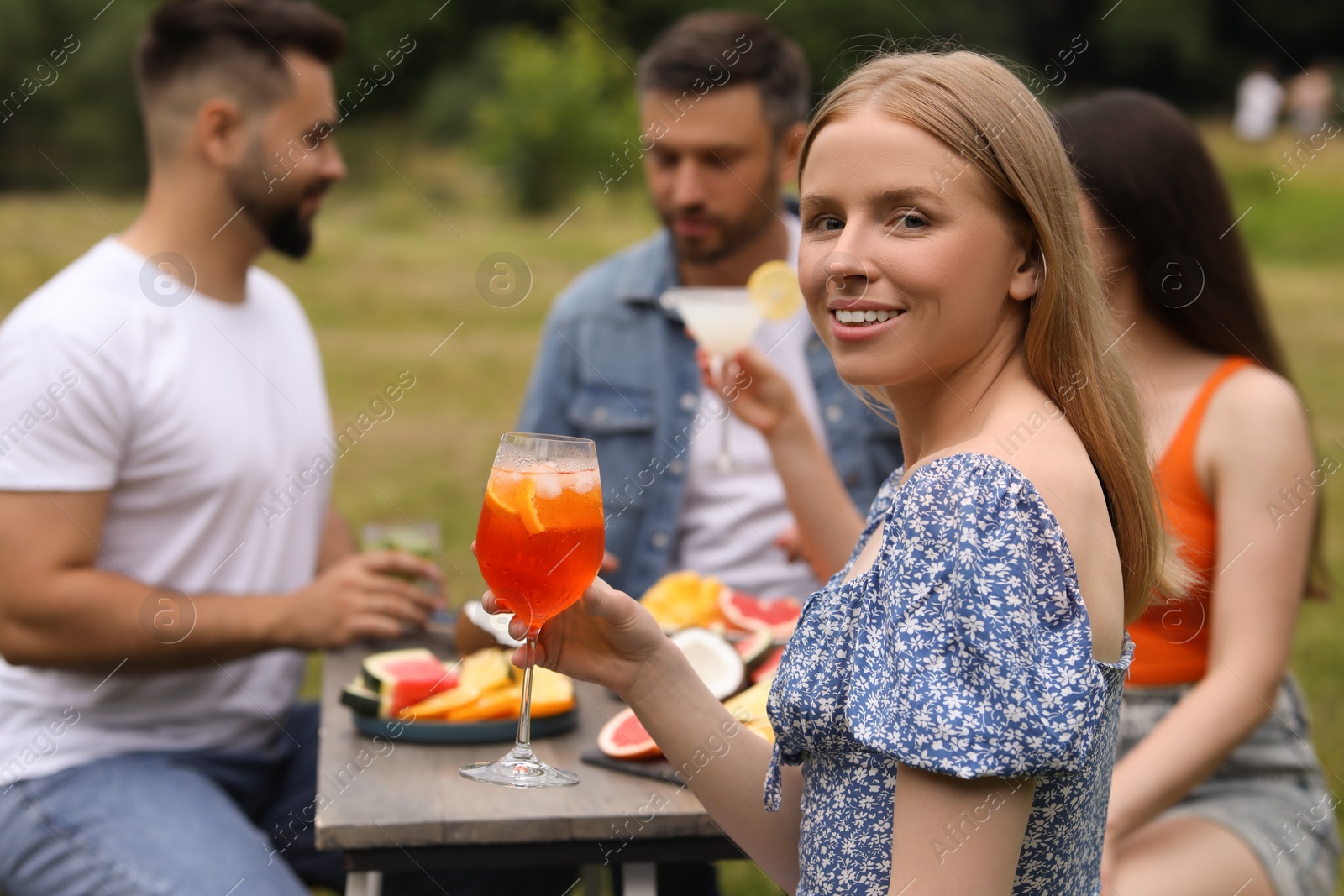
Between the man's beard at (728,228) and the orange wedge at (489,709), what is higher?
the man's beard at (728,228)

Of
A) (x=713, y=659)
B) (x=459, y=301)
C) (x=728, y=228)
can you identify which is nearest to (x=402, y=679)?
(x=713, y=659)

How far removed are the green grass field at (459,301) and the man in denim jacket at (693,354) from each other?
1307mm

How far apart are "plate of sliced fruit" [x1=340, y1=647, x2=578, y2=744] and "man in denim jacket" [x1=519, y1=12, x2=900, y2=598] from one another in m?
1.38

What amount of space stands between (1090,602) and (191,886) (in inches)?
71.2

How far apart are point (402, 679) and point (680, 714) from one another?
75 centimetres

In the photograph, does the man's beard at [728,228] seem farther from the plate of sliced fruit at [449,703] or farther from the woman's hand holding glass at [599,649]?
the woman's hand holding glass at [599,649]

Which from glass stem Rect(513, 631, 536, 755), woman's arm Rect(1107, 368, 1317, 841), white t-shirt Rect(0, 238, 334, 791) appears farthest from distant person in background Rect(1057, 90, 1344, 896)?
white t-shirt Rect(0, 238, 334, 791)

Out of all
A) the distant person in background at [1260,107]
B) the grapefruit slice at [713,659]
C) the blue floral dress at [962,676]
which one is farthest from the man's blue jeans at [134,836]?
the distant person in background at [1260,107]

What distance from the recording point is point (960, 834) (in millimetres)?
1354

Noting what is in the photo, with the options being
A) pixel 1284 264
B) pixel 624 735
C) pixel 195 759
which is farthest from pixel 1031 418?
pixel 1284 264

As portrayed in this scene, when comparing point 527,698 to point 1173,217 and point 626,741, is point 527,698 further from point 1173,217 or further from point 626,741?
point 1173,217

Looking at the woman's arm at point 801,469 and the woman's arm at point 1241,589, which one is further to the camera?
the woman's arm at point 801,469

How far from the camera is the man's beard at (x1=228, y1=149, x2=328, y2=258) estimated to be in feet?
11.2

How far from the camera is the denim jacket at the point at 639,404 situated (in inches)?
150
